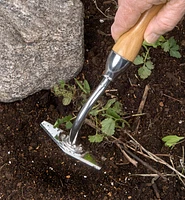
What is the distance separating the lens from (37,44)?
4.87 ft

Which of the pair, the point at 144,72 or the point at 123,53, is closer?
the point at 123,53

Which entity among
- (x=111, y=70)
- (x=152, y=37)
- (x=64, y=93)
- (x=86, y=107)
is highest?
(x=152, y=37)

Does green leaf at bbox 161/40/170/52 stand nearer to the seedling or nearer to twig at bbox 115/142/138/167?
the seedling

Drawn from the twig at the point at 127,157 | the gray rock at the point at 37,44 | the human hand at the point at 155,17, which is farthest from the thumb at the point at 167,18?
the twig at the point at 127,157

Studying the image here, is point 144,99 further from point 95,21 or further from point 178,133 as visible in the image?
point 95,21

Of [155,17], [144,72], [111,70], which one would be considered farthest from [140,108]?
[155,17]

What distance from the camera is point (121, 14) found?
3.75 ft

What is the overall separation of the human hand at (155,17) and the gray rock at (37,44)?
30 centimetres

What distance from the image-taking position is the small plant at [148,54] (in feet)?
5.25

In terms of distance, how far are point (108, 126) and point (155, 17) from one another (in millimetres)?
435

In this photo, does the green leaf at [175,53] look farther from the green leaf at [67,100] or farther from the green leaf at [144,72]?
the green leaf at [67,100]

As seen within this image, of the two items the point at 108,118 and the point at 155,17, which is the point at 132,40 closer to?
the point at 155,17

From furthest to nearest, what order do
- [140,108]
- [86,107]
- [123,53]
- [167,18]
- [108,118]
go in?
[140,108]
[108,118]
[86,107]
[123,53]
[167,18]

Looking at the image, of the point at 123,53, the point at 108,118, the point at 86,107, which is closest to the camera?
the point at 123,53
